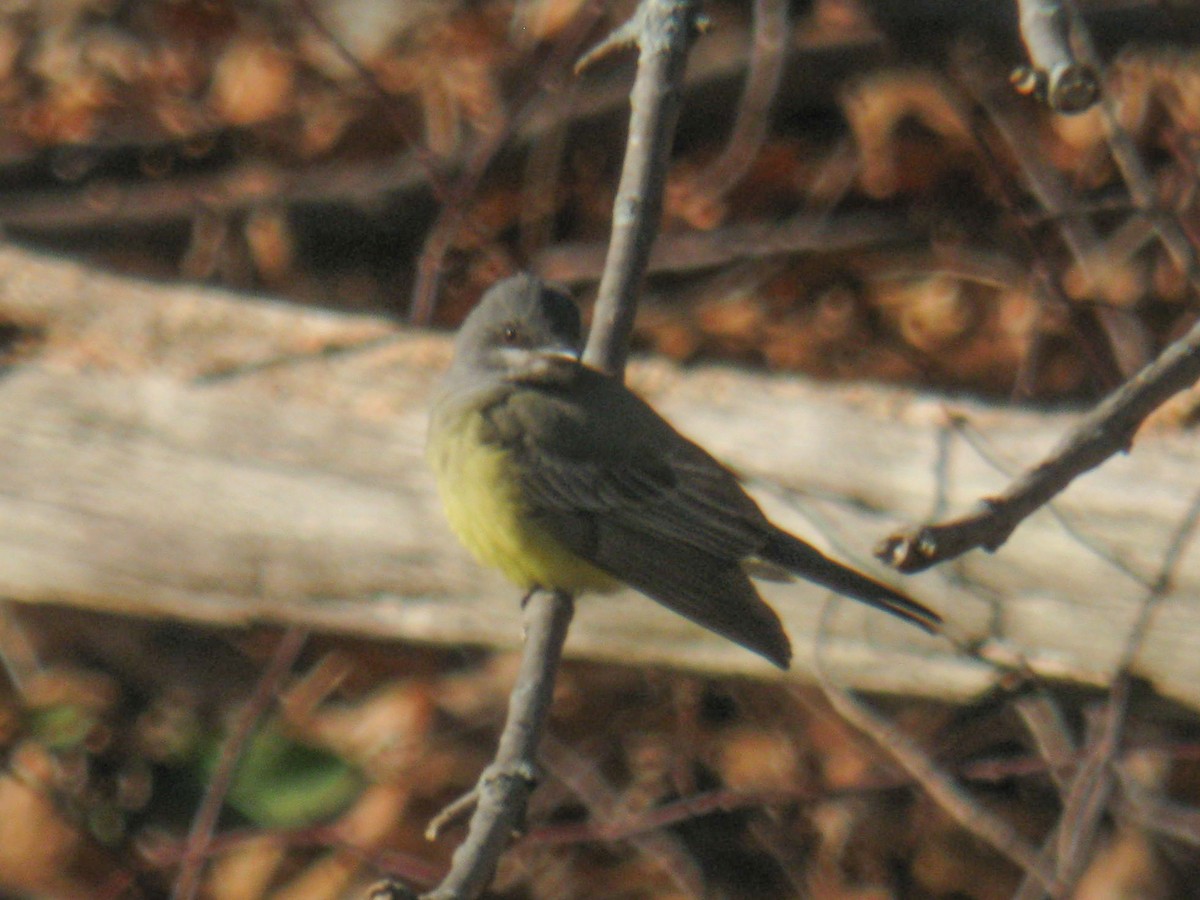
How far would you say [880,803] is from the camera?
16.0 ft

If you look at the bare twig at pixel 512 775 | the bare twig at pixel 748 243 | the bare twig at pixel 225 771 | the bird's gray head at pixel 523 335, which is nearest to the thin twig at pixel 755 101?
the bare twig at pixel 748 243

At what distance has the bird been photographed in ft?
11.4

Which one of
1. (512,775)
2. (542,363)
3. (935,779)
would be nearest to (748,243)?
(542,363)

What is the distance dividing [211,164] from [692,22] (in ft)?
11.1

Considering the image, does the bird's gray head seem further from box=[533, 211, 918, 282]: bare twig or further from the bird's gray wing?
box=[533, 211, 918, 282]: bare twig

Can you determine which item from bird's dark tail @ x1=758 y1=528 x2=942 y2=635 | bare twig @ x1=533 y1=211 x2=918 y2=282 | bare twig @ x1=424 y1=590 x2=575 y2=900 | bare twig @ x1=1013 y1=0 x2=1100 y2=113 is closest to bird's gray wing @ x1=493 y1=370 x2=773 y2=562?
bird's dark tail @ x1=758 y1=528 x2=942 y2=635

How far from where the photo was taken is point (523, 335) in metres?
3.68

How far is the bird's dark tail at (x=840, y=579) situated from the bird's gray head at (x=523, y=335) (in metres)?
0.60

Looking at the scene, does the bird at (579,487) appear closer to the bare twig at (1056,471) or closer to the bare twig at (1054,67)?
the bare twig at (1056,471)

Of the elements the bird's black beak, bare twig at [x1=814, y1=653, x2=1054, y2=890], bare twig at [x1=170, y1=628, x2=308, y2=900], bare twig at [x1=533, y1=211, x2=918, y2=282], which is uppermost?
A: bare twig at [x1=533, y1=211, x2=918, y2=282]

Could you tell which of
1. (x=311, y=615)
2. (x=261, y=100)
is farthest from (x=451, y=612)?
(x=261, y=100)

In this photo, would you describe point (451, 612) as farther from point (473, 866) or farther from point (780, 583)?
point (473, 866)

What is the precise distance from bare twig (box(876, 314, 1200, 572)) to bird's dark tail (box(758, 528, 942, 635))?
1.07 meters

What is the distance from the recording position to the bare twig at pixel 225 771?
4668 mm
